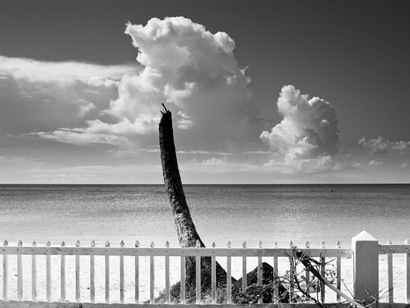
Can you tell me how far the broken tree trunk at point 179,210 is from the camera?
9594 millimetres

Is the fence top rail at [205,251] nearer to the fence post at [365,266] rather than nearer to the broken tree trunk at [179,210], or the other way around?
the fence post at [365,266]

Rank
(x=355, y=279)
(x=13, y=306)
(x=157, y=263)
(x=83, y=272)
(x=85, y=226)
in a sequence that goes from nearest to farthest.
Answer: (x=355, y=279) < (x=13, y=306) < (x=83, y=272) < (x=157, y=263) < (x=85, y=226)

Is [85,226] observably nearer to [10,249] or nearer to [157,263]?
[157,263]

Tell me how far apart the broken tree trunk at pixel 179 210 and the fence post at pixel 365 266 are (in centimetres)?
281

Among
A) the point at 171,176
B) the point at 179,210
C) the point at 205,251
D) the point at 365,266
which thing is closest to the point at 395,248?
the point at 365,266

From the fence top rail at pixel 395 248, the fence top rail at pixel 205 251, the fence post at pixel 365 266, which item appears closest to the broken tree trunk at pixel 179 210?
the fence top rail at pixel 205 251

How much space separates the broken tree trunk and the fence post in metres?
2.81

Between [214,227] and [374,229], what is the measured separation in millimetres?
12252

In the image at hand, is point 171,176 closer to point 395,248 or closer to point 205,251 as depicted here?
point 205,251

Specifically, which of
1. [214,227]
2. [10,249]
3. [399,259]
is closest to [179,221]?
[10,249]

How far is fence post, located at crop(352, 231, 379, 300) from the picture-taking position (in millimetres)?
7480

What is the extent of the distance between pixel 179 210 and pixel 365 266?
3903 mm

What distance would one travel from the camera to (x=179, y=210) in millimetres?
10172

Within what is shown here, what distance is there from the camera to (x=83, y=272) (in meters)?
13.5
